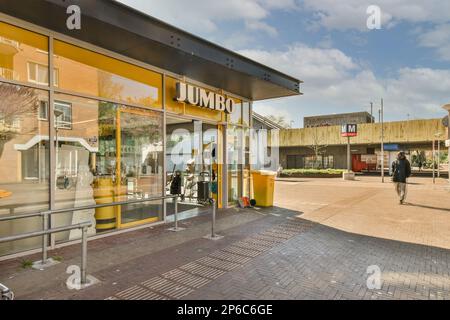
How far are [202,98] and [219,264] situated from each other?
497 cm

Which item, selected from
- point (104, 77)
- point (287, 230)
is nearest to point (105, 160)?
point (104, 77)

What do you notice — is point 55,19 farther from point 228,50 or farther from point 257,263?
point 257,263

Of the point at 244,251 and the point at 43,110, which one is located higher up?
the point at 43,110

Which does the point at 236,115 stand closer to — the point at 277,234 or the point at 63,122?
the point at 277,234

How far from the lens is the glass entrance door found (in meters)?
6.73

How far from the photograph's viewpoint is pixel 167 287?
3773mm

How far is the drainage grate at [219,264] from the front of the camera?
4453 millimetres

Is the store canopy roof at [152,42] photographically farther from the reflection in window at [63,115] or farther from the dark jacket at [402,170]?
the dark jacket at [402,170]

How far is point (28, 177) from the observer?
5.12 metres

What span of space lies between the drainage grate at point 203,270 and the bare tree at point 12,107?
3.42 metres

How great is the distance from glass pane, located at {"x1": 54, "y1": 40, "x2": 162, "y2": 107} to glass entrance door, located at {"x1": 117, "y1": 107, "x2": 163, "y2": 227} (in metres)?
0.35

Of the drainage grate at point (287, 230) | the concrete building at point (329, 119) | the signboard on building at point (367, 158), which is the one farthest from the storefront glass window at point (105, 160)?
the concrete building at point (329, 119)
